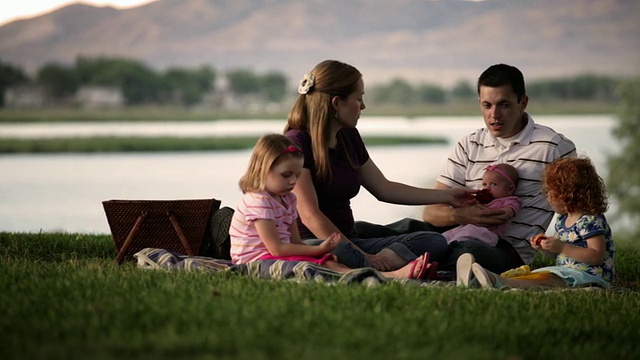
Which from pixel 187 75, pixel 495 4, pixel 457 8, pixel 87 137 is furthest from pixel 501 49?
pixel 87 137

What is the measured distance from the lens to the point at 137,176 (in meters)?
37.0

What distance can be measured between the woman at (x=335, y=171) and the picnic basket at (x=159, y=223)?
92 cm

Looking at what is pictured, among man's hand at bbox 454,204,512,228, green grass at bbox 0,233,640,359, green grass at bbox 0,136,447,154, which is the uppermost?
green grass at bbox 0,136,447,154

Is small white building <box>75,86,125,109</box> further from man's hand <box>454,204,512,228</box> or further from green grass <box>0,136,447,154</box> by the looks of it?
man's hand <box>454,204,512,228</box>

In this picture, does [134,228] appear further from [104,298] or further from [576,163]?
[576,163]

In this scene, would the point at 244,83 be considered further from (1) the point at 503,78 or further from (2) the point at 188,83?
(1) the point at 503,78

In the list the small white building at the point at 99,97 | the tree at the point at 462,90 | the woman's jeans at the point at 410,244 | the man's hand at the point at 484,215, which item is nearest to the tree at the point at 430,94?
the tree at the point at 462,90

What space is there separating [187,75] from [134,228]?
62.5 m

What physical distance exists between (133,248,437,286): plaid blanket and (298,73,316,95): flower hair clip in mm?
1253

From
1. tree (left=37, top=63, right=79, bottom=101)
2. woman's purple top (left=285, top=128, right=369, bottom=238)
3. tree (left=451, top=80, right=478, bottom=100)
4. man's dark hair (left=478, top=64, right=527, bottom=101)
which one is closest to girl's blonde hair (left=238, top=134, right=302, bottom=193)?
woman's purple top (left=285, top=128, right=369, bottom=238)

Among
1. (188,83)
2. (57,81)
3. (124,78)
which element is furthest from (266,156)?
(188,83)

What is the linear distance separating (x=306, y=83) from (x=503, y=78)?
4.52 ft

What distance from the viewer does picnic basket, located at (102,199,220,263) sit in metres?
8.06

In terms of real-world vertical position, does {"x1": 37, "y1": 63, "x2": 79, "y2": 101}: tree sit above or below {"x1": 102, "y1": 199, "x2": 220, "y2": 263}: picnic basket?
above
